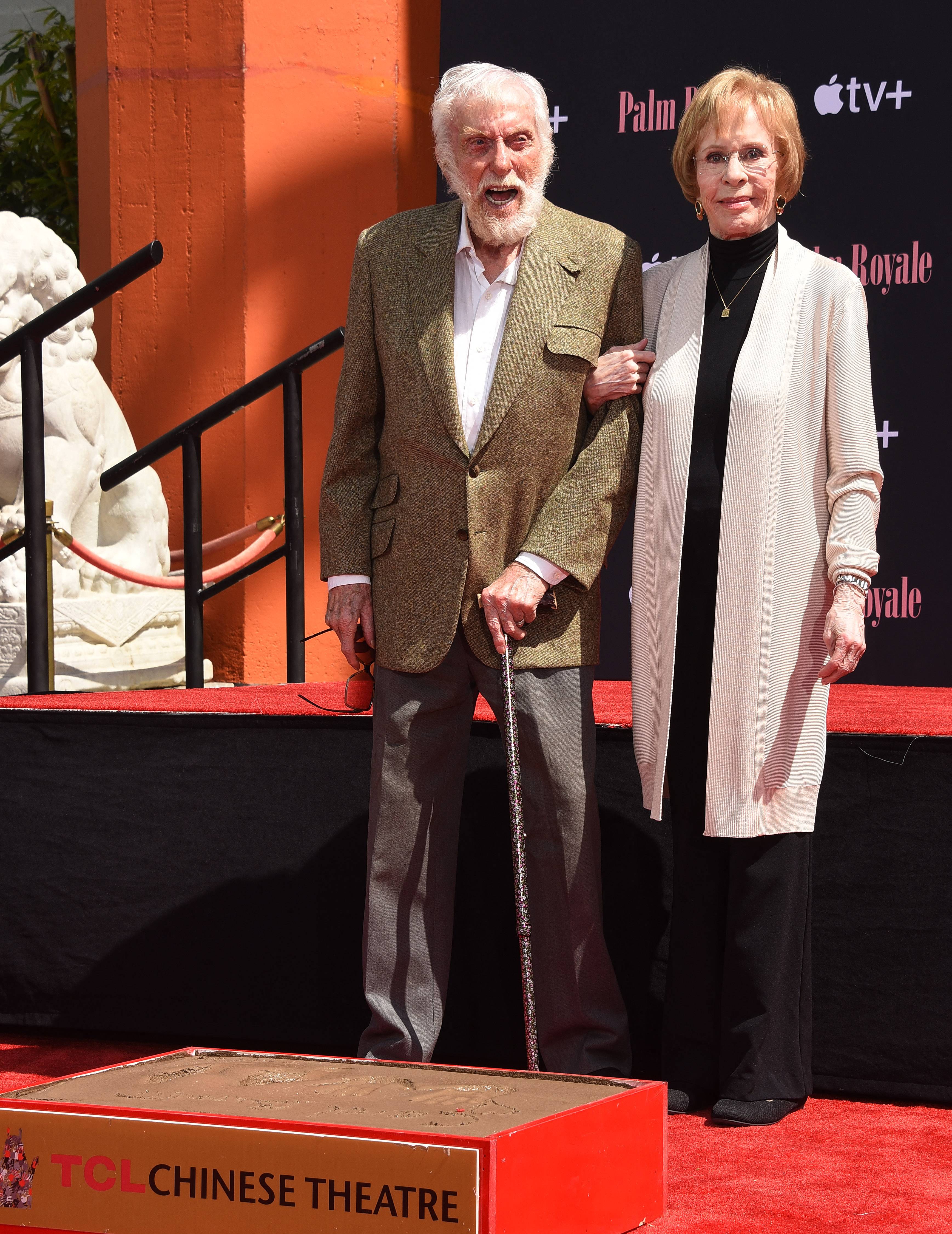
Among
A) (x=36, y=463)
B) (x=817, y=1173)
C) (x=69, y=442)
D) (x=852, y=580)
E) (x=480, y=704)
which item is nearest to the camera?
(x=817, y=1173)

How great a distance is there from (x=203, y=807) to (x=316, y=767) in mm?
227

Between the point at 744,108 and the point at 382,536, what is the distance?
0.80 metres

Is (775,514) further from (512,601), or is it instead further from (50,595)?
(50,595)

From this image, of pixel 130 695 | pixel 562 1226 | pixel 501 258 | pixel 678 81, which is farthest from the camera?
pixel 678 81

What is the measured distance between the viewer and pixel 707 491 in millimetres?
2273

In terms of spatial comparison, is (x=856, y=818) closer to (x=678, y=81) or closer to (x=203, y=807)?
(x=203, y=807)

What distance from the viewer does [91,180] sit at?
6309mm

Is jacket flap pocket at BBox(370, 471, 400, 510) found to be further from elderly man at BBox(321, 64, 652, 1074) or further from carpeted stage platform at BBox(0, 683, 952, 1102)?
carpeted stage platform at BBox(0, 683, 952, 1102)

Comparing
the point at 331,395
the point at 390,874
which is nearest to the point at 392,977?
the point at 390,874

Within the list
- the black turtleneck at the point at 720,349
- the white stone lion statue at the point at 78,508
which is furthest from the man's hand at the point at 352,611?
the white stone lion statue at the point at 78,508

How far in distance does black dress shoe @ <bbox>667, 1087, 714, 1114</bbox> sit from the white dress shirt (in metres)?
0.80

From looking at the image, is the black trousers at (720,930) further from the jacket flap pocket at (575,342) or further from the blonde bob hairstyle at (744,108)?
the blonde bob hairstyle at (744,108)

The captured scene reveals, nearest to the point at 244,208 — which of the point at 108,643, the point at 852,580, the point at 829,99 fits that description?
the point at 108,643

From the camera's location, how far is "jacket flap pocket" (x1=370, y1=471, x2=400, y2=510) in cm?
229
